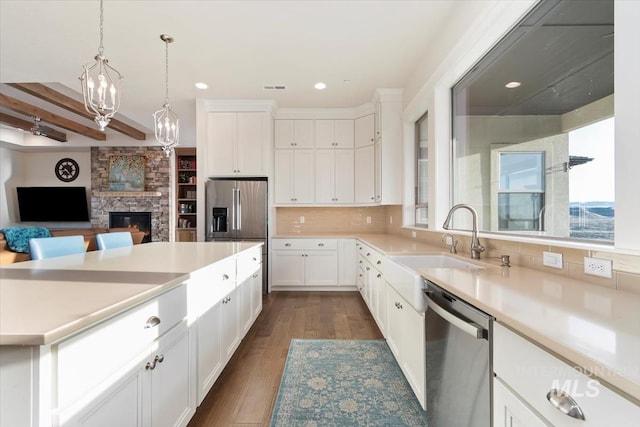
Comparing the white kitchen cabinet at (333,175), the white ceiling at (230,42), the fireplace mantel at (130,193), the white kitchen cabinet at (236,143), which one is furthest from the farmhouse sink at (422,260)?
the fireplace mantel at (130,193)

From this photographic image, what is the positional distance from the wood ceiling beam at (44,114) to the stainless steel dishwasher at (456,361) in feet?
21.8

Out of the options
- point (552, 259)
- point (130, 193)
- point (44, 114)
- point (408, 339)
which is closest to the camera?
point (552, 259)

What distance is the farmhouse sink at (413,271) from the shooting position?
1438mm

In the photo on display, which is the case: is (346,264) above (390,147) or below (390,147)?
below

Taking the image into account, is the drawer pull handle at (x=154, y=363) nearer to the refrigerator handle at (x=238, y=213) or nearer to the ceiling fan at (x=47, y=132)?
the refrigerator handle at (x=238, y=213)

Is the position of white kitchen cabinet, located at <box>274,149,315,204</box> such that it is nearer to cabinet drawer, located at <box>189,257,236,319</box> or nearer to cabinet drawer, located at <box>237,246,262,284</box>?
cabinet drawer, located at <box>237,246,262,284</box>

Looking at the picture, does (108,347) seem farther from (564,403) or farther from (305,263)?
(305,263)

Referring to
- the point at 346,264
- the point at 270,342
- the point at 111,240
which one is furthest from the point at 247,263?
the point at 346,264

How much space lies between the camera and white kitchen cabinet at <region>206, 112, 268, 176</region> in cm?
405

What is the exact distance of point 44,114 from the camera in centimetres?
503

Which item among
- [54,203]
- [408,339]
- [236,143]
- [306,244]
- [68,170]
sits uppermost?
[68,170]

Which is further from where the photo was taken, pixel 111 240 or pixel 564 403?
pixel 111 240

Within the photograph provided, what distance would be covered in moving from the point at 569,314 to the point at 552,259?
0.67 metres

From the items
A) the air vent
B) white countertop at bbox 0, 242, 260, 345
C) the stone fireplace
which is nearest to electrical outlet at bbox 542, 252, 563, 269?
white countertop at bbox 0, 242, 260, 345
